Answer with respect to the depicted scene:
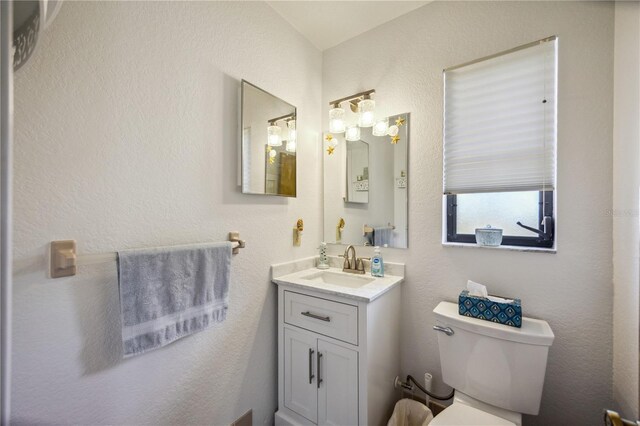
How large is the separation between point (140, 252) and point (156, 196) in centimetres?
24

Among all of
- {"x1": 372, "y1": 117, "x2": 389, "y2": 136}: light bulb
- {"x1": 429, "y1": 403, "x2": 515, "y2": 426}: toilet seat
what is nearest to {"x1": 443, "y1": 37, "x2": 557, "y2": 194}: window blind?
{"x1": 372, "y1": 117, "x2": 389, "y2": 136}: light bulb

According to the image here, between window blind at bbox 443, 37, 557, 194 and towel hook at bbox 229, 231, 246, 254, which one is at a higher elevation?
window blind at bbox 443, 37, 557, 194

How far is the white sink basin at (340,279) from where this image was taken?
1.65m

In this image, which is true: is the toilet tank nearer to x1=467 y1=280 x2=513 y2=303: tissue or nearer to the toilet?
the toilet

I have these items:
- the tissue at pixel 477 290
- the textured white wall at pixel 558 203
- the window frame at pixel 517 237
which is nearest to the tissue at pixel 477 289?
the tissue at pixel 477 290

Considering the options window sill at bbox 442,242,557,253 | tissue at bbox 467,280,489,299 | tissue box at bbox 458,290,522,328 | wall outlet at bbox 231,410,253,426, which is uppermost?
window sill at bbox 442,242,557,253

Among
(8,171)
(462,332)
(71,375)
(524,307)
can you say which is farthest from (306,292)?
(8,171)

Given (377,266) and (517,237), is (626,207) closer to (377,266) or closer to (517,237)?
(517,237)

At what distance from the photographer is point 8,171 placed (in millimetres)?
459

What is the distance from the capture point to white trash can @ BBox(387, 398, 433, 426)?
1.42 metres

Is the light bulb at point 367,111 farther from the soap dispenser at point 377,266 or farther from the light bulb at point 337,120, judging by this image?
the soap dispenser at point 377,266

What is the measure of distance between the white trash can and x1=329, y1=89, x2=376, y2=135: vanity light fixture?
1.66 meters

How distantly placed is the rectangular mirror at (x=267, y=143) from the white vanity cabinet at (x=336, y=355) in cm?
58

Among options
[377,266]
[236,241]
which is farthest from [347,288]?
[236,241]
